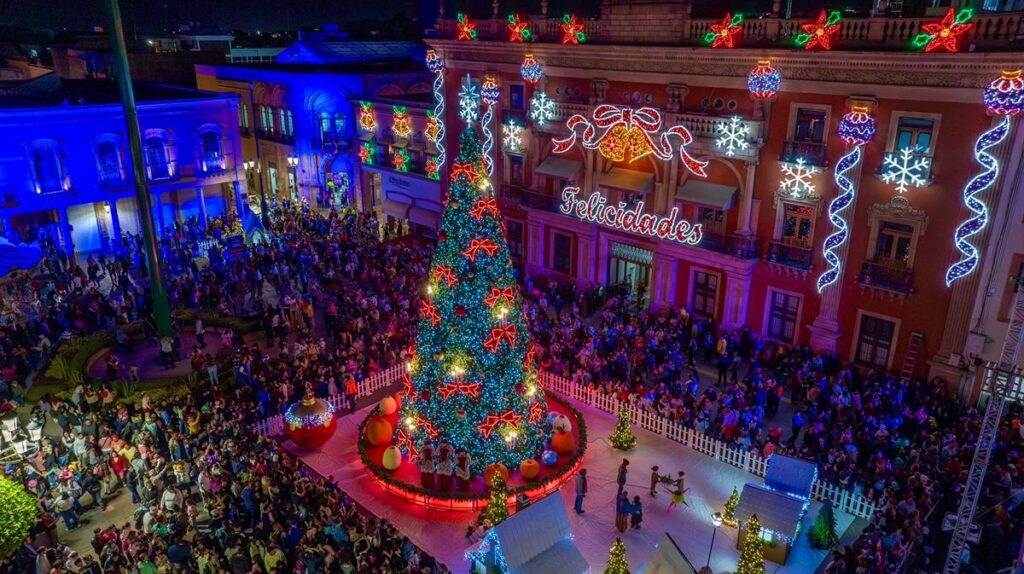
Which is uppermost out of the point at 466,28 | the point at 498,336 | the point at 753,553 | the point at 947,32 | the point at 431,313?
the point at 466,28

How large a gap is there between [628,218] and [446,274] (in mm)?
12897

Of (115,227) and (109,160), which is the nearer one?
(109,160)

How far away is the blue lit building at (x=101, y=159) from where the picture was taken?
3281 cm

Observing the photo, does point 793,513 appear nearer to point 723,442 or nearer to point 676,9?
point 723,442

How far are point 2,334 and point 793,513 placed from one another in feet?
82.4

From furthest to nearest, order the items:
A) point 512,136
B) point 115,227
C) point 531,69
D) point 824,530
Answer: point 115,227 < point 512,136 < point 531,69 < point 824,530

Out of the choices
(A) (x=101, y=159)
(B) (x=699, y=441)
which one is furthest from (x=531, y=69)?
(A) (x=101, y=159)

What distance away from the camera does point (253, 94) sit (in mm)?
45656

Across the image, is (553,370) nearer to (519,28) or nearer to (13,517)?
(13,517)

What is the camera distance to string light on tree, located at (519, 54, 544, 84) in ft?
92.9

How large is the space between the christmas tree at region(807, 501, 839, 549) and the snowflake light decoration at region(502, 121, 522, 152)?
1973 cm

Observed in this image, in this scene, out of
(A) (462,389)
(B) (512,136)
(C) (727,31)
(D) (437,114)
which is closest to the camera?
(A) (462,389)

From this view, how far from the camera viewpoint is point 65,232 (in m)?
34.3

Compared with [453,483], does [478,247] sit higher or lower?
higher
